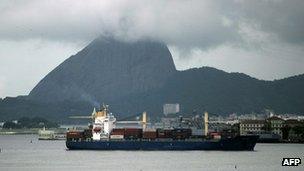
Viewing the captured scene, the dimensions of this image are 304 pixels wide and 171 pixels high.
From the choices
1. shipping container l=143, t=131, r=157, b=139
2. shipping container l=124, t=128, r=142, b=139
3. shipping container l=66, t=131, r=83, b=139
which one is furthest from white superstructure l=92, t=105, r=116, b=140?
shipping container l=143, t=131, r=157, b=139

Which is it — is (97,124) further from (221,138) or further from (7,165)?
(7,165)

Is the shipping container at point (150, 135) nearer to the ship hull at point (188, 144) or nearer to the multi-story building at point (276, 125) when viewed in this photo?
the ship hull at point (188, 144)

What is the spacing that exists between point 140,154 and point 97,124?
1743 centimetres

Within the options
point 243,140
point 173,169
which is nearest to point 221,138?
point 243,140

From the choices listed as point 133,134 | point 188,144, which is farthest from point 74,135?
point 188,144

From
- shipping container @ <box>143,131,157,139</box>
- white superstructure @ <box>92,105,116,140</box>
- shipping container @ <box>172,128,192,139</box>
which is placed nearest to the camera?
shipping container @ <box>143,131,157,139</box>

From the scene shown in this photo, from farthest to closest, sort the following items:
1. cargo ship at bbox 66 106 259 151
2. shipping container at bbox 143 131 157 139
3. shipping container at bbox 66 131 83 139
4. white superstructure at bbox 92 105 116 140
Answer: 1. shipping container at bbox 66 131 83 139
2. white superstructure at bbox 92 105 116 140
3. shipping container at bbox 143 131 157 139
4. cargo ship at bbox 66 106 259 151

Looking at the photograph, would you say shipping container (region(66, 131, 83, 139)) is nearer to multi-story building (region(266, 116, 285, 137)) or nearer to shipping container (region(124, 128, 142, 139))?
shipping container (region(124, 128, 142, 139))

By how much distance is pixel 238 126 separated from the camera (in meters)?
184

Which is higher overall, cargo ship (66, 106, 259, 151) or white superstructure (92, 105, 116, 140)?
white superstructure (92, 105, 116, 140)

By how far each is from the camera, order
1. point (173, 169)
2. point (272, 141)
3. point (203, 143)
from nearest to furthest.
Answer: point (173, 169) → point (203, 143) → point (272, 141)

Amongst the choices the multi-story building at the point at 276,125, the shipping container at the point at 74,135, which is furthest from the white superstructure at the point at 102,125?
the multi-story building at the point at 276,125

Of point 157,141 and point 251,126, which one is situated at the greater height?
point 251,126

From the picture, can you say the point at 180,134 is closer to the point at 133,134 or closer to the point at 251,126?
the point at 133,134
